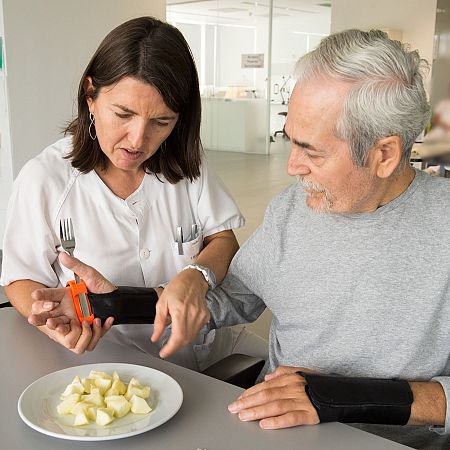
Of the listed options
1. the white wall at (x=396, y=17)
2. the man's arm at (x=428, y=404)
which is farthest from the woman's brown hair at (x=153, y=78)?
the white wall at (x=396, y=17)

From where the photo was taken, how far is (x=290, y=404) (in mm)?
1172

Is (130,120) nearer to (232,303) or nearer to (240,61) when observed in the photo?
(232,303)

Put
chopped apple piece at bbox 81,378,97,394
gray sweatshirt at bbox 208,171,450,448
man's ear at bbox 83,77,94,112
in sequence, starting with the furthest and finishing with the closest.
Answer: man's ear at bbox 83,77,94,112 < gray sweatshirt at bbox 208,171,450,448 < chopped apple piece at bbox 81,378,97,394

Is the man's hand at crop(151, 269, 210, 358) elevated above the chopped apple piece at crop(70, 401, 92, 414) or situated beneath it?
elevated above

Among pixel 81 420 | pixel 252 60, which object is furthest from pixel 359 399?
pixel 252 60

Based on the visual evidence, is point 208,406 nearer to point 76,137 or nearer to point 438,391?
point 438,391

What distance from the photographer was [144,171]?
1.93m

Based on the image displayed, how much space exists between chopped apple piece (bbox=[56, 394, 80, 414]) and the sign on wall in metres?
12.4

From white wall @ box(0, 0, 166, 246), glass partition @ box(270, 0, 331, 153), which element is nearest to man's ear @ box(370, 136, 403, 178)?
white wall @ box(0, 0, 166, 246)

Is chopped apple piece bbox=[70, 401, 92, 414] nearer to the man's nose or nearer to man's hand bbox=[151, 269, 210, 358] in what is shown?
man's hand bbox=[151, 269, 210, 358]

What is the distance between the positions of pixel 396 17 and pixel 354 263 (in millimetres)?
8741

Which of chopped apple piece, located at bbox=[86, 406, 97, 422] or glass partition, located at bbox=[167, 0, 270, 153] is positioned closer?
chopped apple piece, located at bbox=[86, 406, 97, 422]

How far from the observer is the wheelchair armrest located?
155 centimetres

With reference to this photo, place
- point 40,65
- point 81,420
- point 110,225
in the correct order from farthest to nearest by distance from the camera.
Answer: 1. point 40,65
2. point 110,225
3. point 81,420
